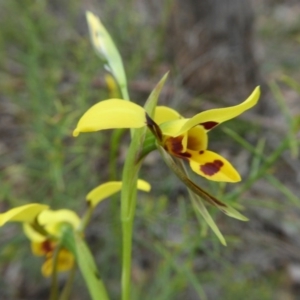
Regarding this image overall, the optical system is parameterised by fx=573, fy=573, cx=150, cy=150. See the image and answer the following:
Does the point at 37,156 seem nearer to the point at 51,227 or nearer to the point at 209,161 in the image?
the point at 51,227

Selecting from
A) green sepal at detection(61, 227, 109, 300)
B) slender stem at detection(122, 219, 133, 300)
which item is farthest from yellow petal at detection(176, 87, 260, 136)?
green sepal at detection(61, 227, 109, 300)

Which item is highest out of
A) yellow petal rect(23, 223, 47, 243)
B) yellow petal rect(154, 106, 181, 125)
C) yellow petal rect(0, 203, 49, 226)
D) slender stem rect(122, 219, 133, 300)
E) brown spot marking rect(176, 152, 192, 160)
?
yellow petal rect(154, 106, 181, 125)

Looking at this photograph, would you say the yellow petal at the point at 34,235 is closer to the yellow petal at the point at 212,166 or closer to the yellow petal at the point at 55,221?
the yellow petal at the point at 55,221

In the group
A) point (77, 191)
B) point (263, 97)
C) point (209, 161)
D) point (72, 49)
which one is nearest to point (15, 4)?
point (72, 49)

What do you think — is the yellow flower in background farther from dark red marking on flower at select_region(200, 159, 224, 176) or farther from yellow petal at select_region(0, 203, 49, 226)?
dark red marking on flower at select_region(200, 159, 224, 176)

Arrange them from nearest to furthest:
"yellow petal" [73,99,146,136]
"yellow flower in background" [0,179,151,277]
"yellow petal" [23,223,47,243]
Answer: "yellow petal" [73,99,146,136]
"yellow flower in background" [0,179,151,277]
"yellow petal" [23,223,47,243]

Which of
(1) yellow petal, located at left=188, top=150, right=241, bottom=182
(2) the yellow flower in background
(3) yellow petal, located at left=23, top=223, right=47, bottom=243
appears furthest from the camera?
(3) yellow petal, located at left=23, top=223, right=47, bottom=243

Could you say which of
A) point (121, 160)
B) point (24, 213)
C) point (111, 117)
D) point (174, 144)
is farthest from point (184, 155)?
point (121, 160)
